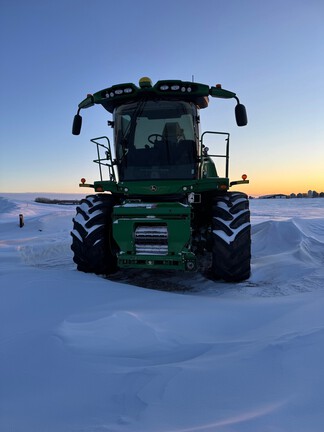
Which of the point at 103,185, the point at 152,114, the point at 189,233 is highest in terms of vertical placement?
the point at 152,114

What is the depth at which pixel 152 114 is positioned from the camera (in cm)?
570

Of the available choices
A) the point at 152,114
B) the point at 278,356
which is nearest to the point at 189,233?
the point at 152,114

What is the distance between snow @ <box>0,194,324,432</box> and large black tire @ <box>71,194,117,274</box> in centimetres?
128

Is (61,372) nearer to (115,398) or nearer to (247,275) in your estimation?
(115,398)

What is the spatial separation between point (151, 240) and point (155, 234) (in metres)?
0.11

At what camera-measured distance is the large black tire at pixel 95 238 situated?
17.7 feet

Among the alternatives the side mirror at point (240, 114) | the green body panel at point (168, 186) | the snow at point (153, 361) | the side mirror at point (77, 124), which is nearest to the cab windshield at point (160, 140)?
the green body panel at point (168, 186)

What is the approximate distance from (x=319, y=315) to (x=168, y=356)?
1366 millimetres

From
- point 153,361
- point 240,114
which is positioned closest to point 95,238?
point 240,114

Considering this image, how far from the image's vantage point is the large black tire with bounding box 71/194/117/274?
5398 millimetres

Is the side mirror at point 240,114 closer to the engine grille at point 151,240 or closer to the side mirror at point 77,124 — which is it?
the engine grille at point 151,240

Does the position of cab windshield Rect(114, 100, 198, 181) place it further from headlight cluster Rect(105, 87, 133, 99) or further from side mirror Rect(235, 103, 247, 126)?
side mirror Rect(235, 103, 247, 126)

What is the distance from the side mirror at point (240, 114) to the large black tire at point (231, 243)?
1.40m

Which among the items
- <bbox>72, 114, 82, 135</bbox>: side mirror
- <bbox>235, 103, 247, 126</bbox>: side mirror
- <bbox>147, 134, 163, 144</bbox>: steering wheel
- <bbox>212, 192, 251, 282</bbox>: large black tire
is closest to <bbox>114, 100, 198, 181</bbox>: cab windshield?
<bbox>147, 134, 163, 144</bbox>: steering wheel
